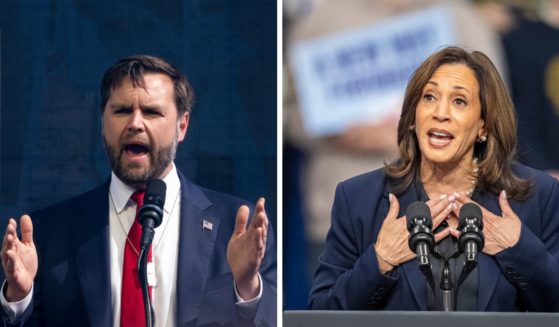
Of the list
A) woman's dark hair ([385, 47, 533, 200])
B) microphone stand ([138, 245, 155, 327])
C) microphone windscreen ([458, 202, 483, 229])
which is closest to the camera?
microphone windscreen ([458, 202, 483, 229])

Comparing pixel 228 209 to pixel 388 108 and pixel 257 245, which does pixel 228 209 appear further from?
pixel 388 108

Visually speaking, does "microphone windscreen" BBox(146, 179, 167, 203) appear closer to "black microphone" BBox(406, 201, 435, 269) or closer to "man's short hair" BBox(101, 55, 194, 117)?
"man's short hair" BBox(101, 55, 194, 117)

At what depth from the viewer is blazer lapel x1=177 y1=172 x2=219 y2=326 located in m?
6.99

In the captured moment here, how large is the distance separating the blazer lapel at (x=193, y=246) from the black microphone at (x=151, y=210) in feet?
0.57

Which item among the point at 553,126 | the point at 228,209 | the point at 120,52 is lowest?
the point at 228,209

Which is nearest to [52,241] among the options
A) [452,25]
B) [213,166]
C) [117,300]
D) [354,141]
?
[117,300]

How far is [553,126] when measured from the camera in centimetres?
701

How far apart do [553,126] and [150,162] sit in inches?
90.3

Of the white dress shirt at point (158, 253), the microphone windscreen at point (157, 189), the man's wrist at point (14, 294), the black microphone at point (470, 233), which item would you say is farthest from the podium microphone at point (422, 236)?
the man's wrist at point (14, 294)

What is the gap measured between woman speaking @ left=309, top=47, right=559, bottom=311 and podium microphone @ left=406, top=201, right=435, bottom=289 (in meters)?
0.96

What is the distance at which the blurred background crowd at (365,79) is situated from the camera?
7020 mm

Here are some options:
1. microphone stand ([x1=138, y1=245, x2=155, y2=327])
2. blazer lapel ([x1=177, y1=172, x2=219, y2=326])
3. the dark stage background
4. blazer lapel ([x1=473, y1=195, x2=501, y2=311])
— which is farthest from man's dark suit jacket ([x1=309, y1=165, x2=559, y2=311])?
microphone stand ([x1=138, y1=245, x2=155, y2=327])

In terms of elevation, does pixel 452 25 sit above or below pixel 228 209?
above

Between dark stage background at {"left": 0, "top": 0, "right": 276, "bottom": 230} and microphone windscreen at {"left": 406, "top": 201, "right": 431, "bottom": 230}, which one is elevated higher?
dark stage background at {"left": 0, "top": 0, "right": 276, "bottom": 230}
